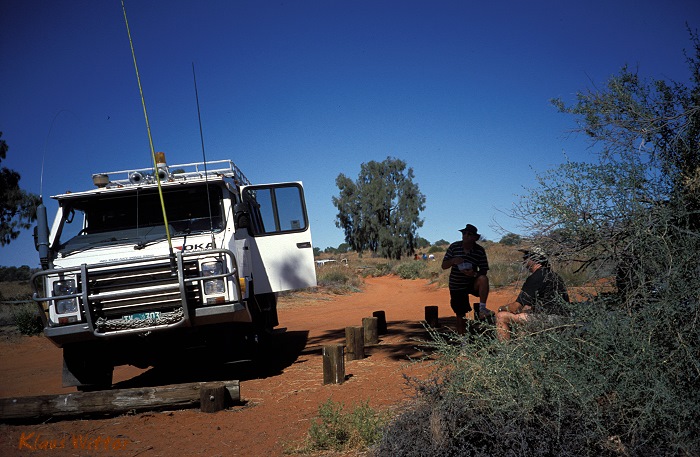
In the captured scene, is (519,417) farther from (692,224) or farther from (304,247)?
(304,247)

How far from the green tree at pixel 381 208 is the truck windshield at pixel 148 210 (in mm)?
48250

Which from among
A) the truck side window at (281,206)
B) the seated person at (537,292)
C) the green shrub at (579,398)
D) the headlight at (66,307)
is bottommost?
the green shrub at (579,398)

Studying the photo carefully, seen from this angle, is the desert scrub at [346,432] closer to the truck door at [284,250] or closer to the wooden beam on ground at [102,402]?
the wooden beam on ground at [102,402]

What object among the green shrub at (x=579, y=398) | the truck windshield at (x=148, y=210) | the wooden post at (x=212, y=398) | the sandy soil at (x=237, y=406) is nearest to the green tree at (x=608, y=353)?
the green shrub at (x=579, y=398)

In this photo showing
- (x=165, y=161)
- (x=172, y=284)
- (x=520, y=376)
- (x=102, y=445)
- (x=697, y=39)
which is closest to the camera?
(x=520, y=376)

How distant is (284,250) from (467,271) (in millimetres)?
2676

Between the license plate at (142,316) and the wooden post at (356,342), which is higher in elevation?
the license plate at (142,316)

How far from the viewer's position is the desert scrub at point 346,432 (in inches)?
163

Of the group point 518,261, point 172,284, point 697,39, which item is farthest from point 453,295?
point 697,39

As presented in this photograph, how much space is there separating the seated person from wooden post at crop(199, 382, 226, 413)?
304cm

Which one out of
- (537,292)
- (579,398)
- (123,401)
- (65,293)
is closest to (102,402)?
(123,401)

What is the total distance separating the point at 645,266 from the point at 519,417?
1379mm

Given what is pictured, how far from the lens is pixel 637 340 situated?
3.16 meters

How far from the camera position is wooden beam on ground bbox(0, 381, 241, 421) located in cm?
571
